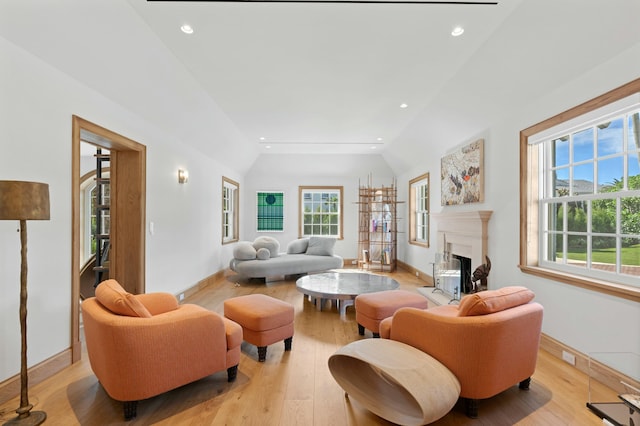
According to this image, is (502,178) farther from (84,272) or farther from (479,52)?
(84,272)

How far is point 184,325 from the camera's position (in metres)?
2.00

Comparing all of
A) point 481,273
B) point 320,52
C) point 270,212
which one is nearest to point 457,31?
point 320,52

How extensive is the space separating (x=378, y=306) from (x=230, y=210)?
17.1 feet

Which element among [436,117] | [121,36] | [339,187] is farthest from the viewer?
[339,187]

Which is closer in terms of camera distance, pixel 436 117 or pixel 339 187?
pixel 436 117

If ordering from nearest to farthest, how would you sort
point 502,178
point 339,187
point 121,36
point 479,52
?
1. point 121,36
2. point 479,52
3. point 502,178
4. point 339,187

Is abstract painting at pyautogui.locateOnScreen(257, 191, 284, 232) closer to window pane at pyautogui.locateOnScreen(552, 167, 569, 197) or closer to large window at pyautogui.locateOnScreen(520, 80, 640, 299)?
large window at pyautogui.locateOnScreen(520, 80, 640, 299)

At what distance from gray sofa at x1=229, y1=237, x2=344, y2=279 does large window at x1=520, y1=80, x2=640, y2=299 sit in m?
3.74

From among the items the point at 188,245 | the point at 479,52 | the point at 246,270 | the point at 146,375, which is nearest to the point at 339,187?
the point at 246,270

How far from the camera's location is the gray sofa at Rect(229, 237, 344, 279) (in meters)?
5.68

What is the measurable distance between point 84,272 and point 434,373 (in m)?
5.15

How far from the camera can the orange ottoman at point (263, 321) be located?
264cm

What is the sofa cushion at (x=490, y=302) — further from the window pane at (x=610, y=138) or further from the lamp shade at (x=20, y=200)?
the lamp shade at (x=20, y=200)

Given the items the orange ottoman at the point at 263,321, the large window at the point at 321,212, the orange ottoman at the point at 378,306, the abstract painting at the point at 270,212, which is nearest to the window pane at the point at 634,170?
the orange ottoman at the point at 378,306
